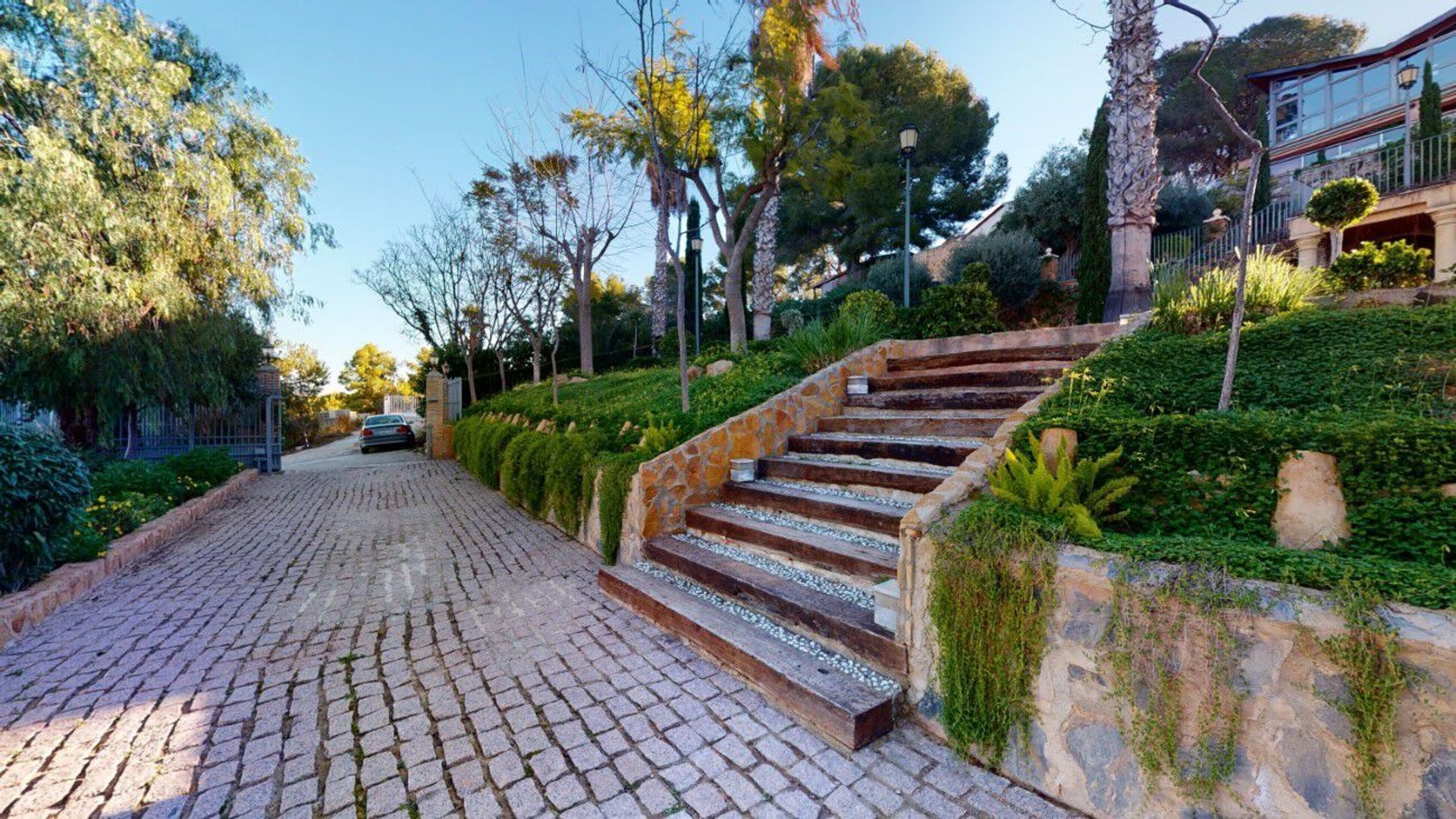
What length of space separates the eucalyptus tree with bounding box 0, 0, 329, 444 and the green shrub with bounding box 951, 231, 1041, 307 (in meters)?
12.5

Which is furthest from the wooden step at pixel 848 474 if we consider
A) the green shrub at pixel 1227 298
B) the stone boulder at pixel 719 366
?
the stone boulder at pixel 719 366

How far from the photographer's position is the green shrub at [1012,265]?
10.9 meters

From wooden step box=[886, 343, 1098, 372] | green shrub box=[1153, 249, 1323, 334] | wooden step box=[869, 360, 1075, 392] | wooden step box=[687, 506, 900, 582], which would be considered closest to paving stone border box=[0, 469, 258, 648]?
wooden step box=[687, 506, 900, 582]

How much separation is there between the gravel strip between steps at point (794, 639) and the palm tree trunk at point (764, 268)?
26.8 ft

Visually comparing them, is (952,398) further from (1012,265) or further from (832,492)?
(1012,265)

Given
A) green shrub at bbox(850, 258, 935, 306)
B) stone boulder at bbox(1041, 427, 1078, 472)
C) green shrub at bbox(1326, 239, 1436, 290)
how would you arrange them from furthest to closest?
green shrub at bbox(850, 258, 935, 306)
green shrub at bbox(1326, 239, 1436, 290)
stone boulder at bbox(1041, 427, 1078, 472)

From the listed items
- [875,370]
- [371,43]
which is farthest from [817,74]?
[875,370]

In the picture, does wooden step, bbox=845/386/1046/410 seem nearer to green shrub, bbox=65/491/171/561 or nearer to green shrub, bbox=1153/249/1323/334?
green shrub, bbox=1153/249/1323/334

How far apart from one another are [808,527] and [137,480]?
Answer: 798 centimetres

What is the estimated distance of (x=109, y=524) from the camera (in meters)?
4.89

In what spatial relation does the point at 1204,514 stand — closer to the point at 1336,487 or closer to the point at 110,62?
the point at 1336,487

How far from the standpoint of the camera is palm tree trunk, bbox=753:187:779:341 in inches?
443

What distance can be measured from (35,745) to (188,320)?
286 inches

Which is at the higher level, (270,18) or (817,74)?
(817,74)
